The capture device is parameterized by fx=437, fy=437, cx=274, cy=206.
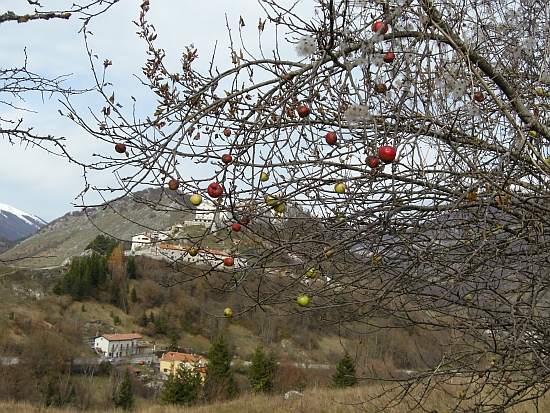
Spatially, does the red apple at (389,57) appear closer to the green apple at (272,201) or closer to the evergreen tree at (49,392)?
the green apple at (272,201)

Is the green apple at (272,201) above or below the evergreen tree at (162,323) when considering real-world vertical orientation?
above

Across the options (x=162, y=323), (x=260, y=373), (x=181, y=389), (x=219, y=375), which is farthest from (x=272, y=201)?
(x=162, y=323)

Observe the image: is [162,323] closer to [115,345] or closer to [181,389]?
[115,345]

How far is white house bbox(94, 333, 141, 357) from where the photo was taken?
39.0m

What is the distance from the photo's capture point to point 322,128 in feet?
10.3

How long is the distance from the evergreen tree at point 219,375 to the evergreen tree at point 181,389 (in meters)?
3.01

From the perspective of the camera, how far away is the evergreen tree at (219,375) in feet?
84.0

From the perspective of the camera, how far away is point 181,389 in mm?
21609

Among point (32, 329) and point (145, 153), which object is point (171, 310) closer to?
point (32, 329)

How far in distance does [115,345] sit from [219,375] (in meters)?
17.2

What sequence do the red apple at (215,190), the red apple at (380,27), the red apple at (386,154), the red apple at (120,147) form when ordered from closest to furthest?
the red apple at (386,154)
the red apple at (215,190)
the red apple at (380,27)
the red apple at (120,147)

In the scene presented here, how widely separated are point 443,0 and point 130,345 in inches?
1751

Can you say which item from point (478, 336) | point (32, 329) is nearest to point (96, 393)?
point (32, 329)

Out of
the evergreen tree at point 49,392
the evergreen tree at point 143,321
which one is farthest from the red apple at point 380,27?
the evergreen tree at point 143,321
